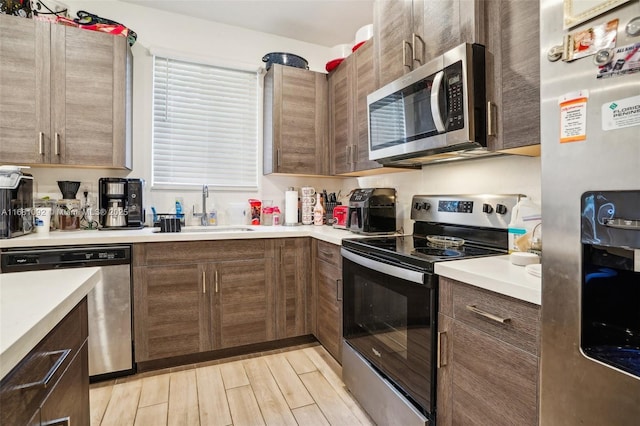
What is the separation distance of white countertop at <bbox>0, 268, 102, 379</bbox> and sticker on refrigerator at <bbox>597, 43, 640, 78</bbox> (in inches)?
48.5

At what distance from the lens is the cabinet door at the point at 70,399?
0.69 meters

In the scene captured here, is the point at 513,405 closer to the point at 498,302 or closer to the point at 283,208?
the point at 498,302

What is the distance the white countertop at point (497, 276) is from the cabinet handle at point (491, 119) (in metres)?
0.54

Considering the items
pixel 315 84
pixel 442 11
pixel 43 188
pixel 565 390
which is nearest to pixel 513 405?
pixel 565 390

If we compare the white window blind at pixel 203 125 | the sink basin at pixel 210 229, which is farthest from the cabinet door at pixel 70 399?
the white window blind at pixel 203 125

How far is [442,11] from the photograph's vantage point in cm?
156

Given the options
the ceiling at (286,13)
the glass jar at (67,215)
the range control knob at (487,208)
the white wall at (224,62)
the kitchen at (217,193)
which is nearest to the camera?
the range control knob at (487,208)

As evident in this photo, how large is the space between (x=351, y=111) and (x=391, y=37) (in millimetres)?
681

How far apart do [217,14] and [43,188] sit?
1.91 m

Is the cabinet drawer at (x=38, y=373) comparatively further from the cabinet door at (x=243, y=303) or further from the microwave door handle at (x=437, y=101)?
the microwave door handle at (x=437, y=101)

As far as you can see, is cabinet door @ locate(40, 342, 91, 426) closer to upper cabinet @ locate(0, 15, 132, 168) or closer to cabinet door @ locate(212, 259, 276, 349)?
cabinet door @ locate(212, 259, 276, 349)

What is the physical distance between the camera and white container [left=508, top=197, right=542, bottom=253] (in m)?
1.35

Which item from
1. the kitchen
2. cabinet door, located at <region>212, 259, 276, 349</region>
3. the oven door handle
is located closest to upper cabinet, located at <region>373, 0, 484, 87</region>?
the kitchen

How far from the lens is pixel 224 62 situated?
2.84 metres
